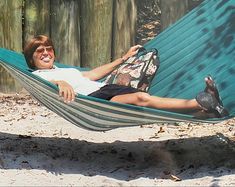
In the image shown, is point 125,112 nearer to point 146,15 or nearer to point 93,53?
point 93,53

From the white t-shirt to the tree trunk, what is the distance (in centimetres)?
193

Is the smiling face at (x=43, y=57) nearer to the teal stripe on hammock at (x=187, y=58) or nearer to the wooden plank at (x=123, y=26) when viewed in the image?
the teal stripe on hammock at (x=187, y=58)

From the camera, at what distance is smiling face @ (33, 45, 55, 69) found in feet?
13.8

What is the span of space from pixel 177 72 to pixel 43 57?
0.82 meters

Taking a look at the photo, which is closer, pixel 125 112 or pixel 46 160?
pixel 125 112

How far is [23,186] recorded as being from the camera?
377 centimetres

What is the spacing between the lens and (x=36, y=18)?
5711mm

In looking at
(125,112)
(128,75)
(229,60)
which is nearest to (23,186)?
(125,112)

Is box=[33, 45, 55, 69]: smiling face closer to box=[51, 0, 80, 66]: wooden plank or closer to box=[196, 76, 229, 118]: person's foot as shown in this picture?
box=[196, 76, 229, 118]: person's foot

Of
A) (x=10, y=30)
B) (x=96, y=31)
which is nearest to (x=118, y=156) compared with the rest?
(x=96, y=31)

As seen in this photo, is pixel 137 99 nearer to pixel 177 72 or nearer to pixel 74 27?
pixel 177 72

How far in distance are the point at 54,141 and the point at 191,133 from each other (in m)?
0.96

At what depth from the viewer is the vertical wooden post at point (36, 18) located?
5.66 metres

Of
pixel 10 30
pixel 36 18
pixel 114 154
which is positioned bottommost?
pixel 114 154
